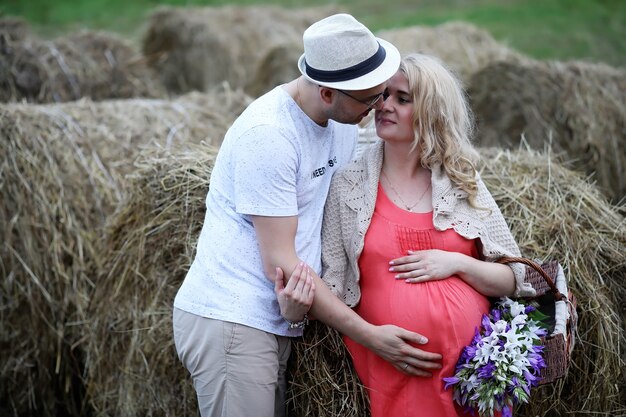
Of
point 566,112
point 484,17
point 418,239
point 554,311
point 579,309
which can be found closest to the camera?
point 418,239

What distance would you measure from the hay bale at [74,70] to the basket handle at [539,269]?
17.0 ft

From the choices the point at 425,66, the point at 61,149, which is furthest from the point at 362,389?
Result: the point at 61,149

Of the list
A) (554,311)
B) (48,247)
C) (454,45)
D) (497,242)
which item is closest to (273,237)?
(497,242)

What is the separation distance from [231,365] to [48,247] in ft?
7.63

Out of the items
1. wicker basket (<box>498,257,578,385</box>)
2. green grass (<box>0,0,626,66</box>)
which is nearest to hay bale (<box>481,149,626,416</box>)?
wicker basket (<box>498,257,578,385</box>)

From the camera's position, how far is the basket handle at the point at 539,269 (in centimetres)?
327

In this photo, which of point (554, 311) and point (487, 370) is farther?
point (554, 311)

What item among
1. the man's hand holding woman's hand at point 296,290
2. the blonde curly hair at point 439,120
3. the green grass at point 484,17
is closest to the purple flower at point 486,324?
the blonde curly hair at point 439,120

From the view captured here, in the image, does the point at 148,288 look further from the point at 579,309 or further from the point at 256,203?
the point at 579,309

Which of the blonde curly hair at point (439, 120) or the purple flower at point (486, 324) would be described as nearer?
the purple flower at point (486, 324)

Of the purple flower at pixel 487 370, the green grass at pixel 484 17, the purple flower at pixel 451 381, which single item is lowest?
the green grass at pixel 484 17

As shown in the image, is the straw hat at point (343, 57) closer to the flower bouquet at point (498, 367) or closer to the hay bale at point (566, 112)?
the flower bouquet at point (498, 367)

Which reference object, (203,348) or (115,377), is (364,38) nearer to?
(203,348)

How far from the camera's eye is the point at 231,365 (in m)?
3.23
